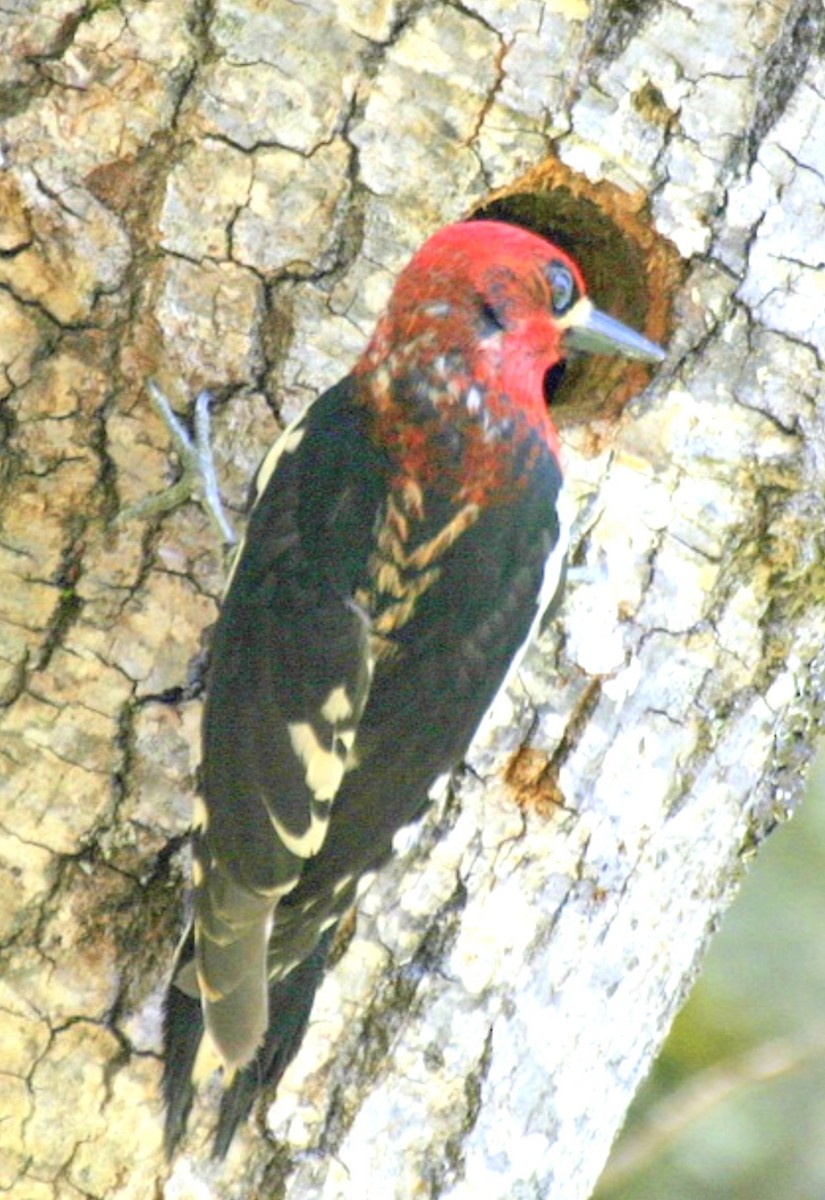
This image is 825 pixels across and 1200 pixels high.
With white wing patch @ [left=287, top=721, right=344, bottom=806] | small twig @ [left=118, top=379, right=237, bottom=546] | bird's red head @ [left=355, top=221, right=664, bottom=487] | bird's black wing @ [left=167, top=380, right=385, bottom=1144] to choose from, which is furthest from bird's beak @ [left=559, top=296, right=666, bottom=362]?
white wing patch @ [left=287, top=721, right=344, bottom=806]

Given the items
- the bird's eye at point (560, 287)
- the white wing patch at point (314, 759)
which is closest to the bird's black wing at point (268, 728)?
the white wing patch at point (314, 759)

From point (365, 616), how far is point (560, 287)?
25.5 inches

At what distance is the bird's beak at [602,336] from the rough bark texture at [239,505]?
0.08m

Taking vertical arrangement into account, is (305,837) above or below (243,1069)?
above

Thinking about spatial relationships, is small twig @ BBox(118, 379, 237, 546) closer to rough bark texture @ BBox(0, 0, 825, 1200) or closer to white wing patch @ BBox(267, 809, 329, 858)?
rough bark texture @ BBox(0, 0, 825, 1200)

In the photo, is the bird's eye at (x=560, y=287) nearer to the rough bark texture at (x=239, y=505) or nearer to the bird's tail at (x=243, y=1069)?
the rough bark texture at (x=239, y=505)

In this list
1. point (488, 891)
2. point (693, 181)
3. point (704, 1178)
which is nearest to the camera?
point (488, 891)

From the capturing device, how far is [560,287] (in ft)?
10.0

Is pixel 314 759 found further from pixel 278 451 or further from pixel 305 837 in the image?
pixel 278 451

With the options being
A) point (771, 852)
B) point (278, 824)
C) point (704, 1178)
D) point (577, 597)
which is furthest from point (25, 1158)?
point (771, 852)

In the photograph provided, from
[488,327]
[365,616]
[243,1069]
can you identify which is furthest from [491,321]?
[243,1069]

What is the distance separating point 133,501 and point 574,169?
2.91 feet

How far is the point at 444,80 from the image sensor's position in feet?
9.81

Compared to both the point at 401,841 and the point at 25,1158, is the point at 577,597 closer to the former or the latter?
the point at 401,841
